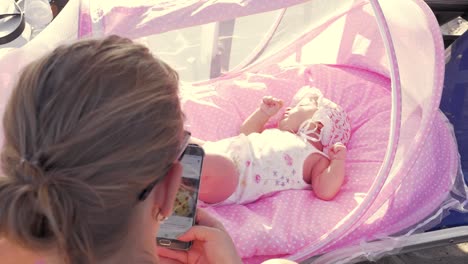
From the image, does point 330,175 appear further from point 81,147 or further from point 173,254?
point 81,147

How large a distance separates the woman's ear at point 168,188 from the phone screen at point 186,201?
0.22 meters

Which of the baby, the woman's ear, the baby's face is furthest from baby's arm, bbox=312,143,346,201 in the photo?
the woman's ear

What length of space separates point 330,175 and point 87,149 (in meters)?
0.95

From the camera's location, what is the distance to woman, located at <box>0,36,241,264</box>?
638mm

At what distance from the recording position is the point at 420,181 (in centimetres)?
141

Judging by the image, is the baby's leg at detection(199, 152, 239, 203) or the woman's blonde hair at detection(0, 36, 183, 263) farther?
the baby's leg at detection(199, 152, 239, 203)

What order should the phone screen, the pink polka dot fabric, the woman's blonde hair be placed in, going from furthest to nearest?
the pink polka dot fabric → the phone screen → the woman's blonde hair

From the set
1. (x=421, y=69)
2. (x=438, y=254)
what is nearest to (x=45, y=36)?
(x=421, y=69)

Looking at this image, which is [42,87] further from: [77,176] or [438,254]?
[438,254]

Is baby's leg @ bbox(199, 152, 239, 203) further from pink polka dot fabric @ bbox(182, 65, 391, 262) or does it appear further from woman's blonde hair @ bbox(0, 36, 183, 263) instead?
woman's blonde hair @ bbox(0, 36, 183, 263)

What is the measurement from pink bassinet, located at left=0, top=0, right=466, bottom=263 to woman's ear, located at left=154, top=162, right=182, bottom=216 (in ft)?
1.73

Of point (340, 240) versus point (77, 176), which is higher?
point (77, 176)

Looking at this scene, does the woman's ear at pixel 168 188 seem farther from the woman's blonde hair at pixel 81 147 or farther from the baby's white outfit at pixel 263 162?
the baby's white outfit at pixel 263 162

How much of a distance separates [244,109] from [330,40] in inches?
14.7
